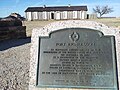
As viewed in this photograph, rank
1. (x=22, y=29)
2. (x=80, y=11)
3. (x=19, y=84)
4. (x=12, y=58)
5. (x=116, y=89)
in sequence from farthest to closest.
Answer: (x=80, y=11), (x=22, y=29), (x=12, y=58), (x=19, y=84), (x=116, y=89)

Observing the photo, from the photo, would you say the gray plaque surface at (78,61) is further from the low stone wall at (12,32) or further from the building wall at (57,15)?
the building wall at (57,15)

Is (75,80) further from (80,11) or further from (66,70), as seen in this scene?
(80,11)

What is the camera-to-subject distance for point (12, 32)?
14.9 meters

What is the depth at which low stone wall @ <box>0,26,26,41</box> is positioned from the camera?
13831mm

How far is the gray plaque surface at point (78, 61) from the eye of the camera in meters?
3.87

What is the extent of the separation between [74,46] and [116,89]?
3.07 ft

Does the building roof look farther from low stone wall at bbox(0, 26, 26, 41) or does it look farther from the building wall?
low stone wall at bbox(0, 26, 26, 41)

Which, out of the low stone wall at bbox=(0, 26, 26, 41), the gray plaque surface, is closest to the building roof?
the low stone wall at bbox=(0, 26, 26, 41)

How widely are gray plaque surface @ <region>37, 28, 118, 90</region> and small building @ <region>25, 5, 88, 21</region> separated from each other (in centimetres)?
4999

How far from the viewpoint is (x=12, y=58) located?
28.7 ft

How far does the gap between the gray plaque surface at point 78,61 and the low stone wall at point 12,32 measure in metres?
9.90

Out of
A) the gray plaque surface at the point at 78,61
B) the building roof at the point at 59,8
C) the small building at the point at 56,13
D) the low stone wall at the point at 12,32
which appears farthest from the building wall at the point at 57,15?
the gray plaque surface at the point at 78,61

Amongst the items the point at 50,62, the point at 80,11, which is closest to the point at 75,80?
the point at 50,62

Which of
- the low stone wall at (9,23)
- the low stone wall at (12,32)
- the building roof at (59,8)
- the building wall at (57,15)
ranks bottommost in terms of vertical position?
the low stone wall at (12,32)
